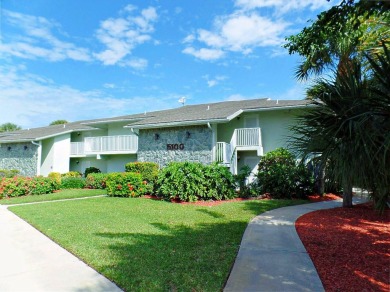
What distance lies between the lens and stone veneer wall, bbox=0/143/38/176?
2462 centimetres

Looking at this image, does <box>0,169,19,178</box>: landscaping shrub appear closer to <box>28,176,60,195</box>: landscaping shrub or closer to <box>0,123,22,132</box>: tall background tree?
<box>28,176,60,195</box>: landscaping shrub

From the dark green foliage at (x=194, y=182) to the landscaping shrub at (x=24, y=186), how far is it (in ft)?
24.6

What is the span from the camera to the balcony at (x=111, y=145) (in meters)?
21.3

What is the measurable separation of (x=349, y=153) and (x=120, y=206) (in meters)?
9.38

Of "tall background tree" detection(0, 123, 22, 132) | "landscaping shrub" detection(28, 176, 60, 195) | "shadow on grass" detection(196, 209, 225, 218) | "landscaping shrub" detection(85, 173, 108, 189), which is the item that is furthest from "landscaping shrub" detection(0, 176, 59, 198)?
"tall background tree" detection(0, 123, 22, 132)

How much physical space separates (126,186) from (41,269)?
10142 millimetres

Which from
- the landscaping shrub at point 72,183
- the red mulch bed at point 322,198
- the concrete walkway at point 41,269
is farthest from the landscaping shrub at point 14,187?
the red mulch bed at point 322,198

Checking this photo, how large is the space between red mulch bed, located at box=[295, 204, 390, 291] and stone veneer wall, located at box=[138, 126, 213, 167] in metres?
8.90

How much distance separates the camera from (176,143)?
18.1m

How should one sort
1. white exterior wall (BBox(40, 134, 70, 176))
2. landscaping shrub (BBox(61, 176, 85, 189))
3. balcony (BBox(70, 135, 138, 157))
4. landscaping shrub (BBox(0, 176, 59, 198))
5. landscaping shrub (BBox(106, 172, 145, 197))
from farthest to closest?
white exterior wall (BBox(40, 134, 70, 176)), balcony (BBox(70, 135, 138, 157)), landscaping shrub (BBox(61, 176, 85, 189)), landscaping shrub (BBox(0, 176, 59, 198)), landscaping shrub (BBox(106, 172, 145, 197))

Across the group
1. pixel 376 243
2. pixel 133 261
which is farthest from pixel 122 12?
pixel 376 243

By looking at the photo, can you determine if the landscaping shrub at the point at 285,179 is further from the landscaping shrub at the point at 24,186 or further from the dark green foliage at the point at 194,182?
the landscaping shrub at the point at 24,186

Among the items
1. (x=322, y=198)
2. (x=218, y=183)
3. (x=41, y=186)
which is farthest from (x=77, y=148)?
(x=322, y=198)

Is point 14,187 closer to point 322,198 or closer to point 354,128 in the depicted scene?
point 322,198
